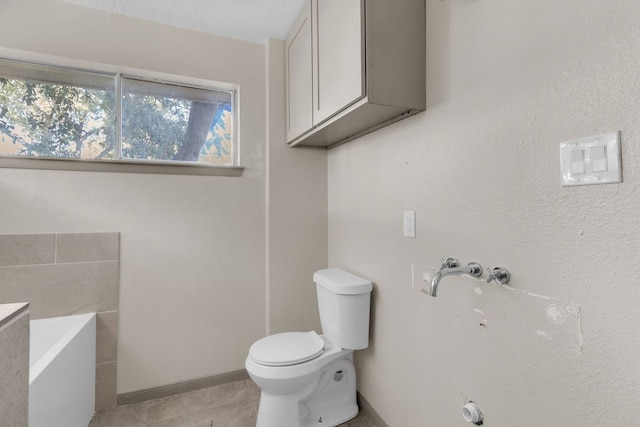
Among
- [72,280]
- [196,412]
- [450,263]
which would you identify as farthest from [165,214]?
[450,263]

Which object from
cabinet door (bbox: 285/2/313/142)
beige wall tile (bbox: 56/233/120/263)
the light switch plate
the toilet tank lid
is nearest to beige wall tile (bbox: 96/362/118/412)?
beige wall tile (bbox: 56/233/120/263)

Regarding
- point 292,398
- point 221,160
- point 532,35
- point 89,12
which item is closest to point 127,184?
point 221,160

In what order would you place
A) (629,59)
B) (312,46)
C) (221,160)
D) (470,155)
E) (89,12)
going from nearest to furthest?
(629,59) < (470,155) < (312,46) < (89,12) < (221,160)

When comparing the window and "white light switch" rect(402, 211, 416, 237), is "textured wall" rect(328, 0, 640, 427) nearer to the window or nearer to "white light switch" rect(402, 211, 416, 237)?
"white light switch" rect(402, 211, 416, 237)

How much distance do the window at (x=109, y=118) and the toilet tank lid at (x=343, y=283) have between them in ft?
3.53

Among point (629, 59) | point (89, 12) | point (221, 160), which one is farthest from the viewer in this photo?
point (221, 160)

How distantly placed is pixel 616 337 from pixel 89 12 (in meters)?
2.72

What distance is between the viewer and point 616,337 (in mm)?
711

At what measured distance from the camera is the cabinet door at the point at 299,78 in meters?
1.70

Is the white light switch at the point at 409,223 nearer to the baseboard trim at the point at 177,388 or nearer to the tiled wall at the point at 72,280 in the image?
the baseboard trim at the point at 177,388

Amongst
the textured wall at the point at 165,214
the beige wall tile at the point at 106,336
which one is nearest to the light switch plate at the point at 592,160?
the textured wall at the point at 165,214

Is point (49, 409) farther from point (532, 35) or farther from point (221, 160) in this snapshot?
point (532, 35)

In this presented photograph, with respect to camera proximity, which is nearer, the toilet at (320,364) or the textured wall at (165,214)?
the toilet at (320,364)

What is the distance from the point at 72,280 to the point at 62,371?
0.59 metres
